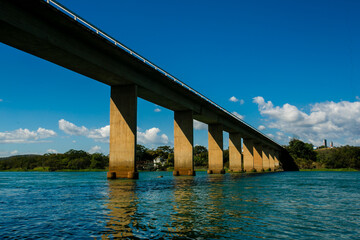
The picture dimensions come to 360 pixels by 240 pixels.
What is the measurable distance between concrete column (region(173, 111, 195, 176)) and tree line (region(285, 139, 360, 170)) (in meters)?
104

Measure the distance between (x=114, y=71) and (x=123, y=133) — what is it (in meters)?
7.12

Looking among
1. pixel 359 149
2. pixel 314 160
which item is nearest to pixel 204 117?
pixel 359 149

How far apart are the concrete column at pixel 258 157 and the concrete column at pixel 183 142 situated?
58.7 m

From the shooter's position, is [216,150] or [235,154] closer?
[216,150]

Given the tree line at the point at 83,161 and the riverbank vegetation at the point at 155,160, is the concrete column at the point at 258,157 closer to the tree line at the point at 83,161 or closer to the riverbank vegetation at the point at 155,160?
the riverbank vegetation at the point at 155,160

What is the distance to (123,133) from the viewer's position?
33469 mm

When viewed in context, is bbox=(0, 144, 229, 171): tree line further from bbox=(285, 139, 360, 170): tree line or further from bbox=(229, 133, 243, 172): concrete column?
bbox=(229, 133, 243, 172): concrete column

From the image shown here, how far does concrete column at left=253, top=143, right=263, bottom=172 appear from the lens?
102 meters

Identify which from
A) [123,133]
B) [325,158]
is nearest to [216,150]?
[123,133]

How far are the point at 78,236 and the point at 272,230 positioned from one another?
5040mm

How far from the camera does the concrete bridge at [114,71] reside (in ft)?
71.1

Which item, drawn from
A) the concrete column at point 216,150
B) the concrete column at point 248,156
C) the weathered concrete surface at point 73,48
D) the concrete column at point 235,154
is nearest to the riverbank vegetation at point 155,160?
the concrete column at point 248,156

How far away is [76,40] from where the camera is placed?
2598 cm

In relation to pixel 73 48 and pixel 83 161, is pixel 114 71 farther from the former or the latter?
pixel 83 161
